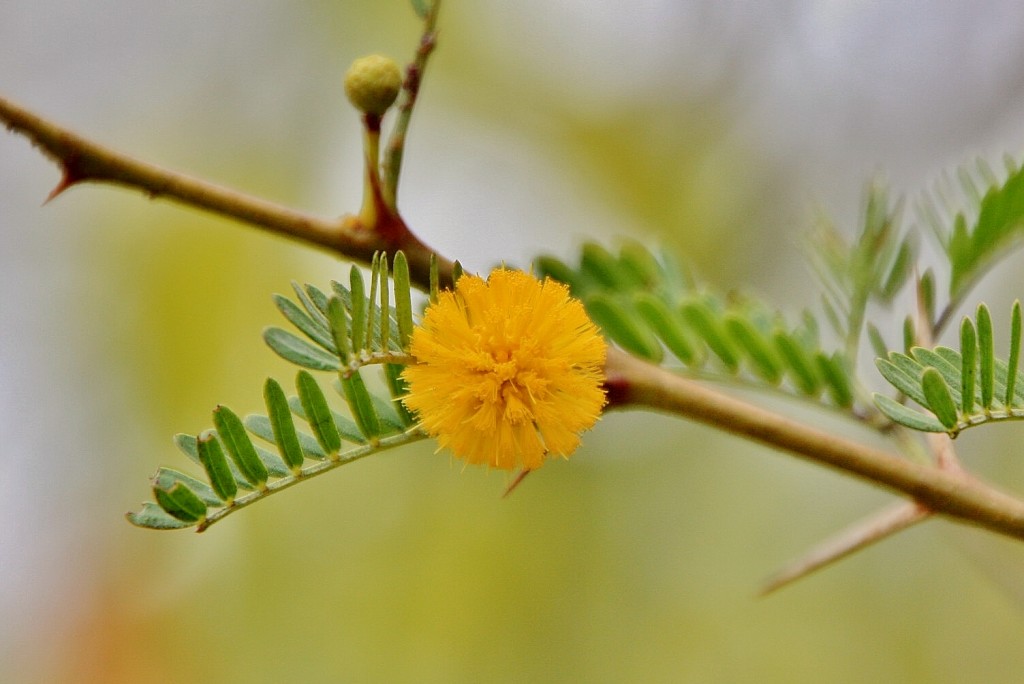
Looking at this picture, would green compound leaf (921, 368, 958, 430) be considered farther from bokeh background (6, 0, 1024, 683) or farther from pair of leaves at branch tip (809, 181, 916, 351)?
bokeh background (6, 0, 1024, 683)

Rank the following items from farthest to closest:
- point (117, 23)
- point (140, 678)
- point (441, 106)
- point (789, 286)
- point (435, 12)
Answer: point (117, 23), point (441, 106), point (789, 286), point (140, 678), point (435, 12)

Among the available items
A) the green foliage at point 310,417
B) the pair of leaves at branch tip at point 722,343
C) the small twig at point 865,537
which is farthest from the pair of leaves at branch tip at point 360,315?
the small twig at point 865,537

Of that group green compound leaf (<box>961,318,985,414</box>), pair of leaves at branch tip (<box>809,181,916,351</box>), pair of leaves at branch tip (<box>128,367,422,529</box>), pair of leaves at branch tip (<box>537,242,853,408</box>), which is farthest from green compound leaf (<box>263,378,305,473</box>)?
pair of leaves at branch tip (<box>809,181,916,351</box>)

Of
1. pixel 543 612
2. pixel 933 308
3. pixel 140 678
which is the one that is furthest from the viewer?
pixel 543 612

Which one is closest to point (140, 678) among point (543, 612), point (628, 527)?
point (543, 612)

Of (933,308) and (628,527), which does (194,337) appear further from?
(933,308)

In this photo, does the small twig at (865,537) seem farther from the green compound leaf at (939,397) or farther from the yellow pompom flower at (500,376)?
the yellow pompom flower at (500,376)

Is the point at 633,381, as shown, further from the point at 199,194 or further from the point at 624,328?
the point at 199,194
